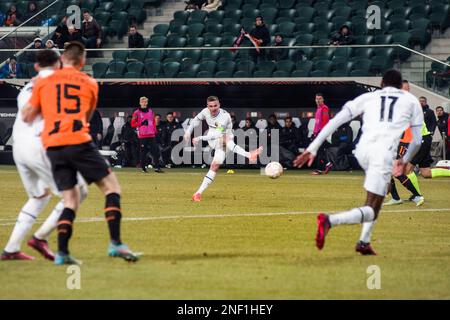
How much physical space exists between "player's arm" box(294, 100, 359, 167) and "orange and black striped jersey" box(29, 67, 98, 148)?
235cm

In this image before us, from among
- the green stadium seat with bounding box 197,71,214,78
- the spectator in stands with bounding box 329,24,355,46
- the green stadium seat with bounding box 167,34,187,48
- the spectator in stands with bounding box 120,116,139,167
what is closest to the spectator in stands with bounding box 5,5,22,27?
the green stadium seat with bounding box 167,34,187,48

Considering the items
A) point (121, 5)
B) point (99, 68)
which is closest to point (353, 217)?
point (99, 68)

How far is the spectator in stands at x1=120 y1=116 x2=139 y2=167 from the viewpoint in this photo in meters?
31.9

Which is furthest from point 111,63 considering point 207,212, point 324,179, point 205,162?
point 207,212

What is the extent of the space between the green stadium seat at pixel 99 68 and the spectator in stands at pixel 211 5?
4.71m

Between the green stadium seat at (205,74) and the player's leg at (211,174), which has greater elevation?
the player's leg at (211,174)

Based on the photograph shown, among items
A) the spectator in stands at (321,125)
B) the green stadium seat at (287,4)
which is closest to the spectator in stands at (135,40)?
the green stadium seat at (287,4)

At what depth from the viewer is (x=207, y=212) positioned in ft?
56.8

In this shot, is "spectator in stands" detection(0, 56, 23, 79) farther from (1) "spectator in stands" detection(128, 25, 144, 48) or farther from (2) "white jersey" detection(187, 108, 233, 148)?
(2) "white jersey" detection(187, 108, 233, 148)

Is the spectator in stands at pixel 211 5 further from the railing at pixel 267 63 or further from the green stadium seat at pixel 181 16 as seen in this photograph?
the railing at pixel 267 63

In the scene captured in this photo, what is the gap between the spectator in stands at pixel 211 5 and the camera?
35.0m

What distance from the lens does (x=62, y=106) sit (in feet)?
34.4
